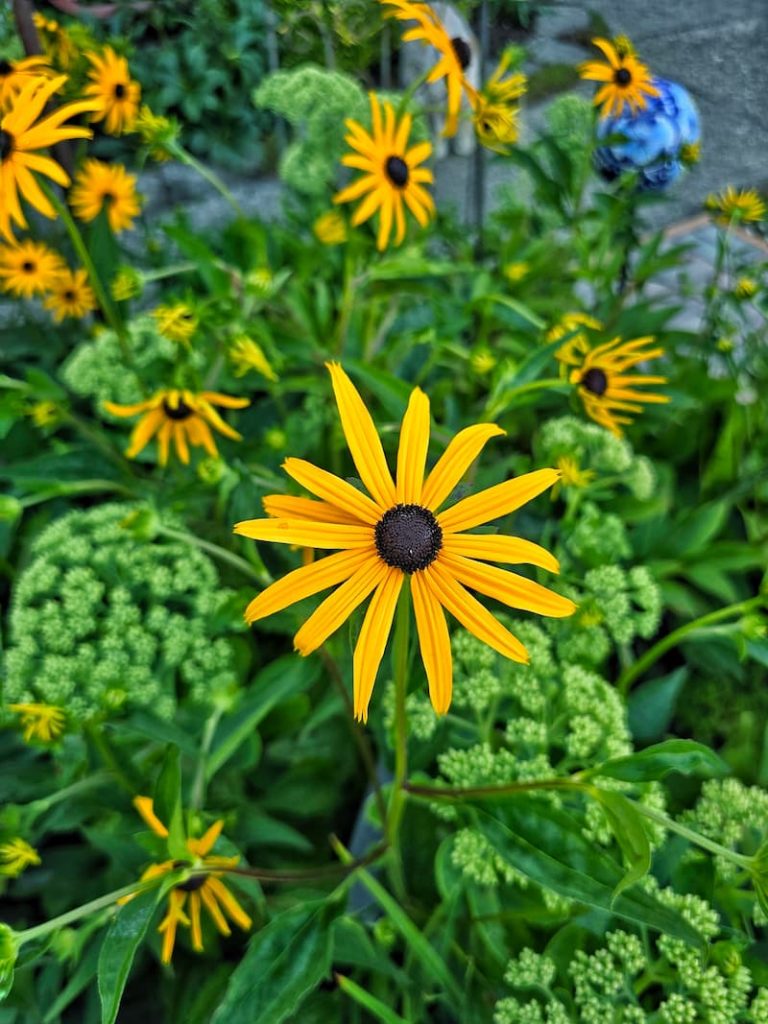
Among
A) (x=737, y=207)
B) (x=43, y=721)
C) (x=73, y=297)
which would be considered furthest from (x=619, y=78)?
(x=43, y=721)

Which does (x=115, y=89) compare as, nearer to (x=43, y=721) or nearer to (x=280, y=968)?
(x=43, y=721)

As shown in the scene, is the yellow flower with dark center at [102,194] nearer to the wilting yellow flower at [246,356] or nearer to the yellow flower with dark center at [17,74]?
the yellow flower with dark center at [17,74]

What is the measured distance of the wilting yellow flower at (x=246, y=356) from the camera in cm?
80

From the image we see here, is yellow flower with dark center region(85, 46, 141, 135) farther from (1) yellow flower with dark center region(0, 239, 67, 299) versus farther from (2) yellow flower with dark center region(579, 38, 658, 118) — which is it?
(2) yellow flower with dark center region(579, 38, 658, 118)

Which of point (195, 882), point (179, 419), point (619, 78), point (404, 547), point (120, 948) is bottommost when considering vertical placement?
point (195, 882)

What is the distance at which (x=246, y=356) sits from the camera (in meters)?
0.80

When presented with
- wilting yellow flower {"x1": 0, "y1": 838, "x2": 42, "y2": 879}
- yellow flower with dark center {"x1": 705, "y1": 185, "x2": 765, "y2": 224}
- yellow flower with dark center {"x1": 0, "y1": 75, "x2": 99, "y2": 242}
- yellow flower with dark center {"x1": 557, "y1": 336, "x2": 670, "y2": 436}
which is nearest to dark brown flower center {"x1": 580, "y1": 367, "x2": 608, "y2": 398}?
yellow flower with dark center {"x1": 557, "y1": 336, "x2": 670, "y2": 436}

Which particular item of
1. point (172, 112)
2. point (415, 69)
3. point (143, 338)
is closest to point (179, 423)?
point (143, 338)

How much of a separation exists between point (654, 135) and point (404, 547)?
88cm

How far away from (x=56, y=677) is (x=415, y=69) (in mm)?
1458

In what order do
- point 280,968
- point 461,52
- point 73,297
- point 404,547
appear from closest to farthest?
point 404,547 → point 280,968 → point 461,52 → point 73,297

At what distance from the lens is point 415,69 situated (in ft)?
5.39

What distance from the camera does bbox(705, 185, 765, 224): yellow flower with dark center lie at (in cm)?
103

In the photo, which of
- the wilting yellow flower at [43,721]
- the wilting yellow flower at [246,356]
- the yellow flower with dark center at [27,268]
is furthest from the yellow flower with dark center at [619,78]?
the wilting yellow flower at [43,721]
